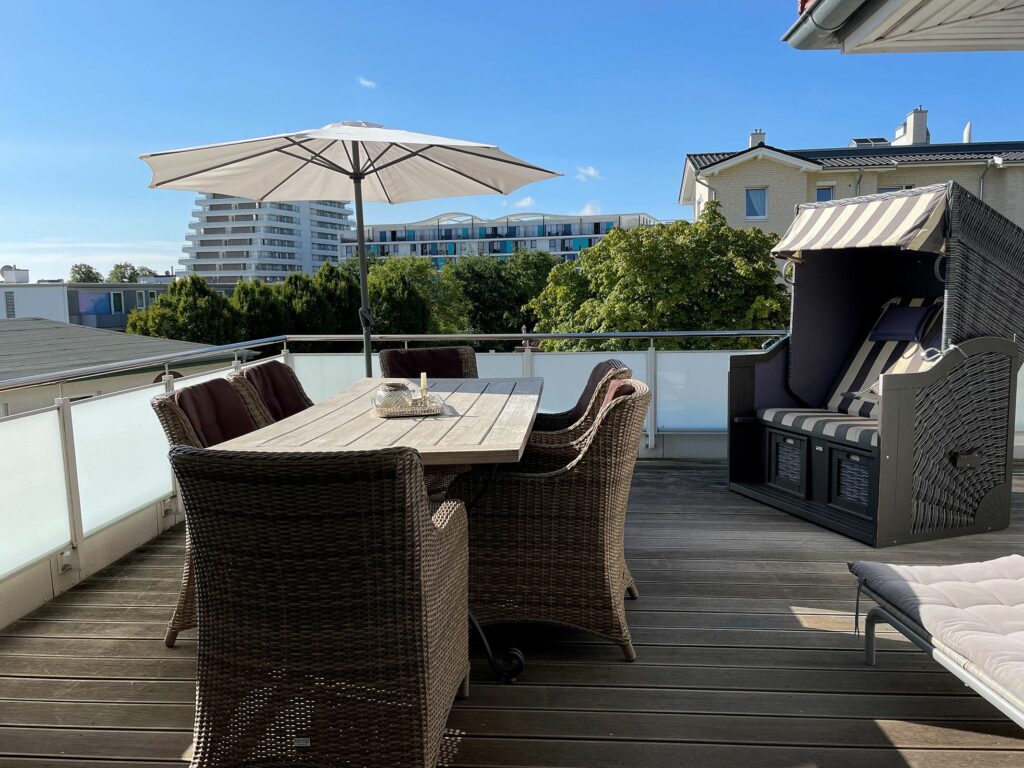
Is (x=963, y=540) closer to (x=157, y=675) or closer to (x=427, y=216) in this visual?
(x=157, y=675)

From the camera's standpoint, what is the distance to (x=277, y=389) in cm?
385

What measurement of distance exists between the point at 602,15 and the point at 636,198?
223 feet

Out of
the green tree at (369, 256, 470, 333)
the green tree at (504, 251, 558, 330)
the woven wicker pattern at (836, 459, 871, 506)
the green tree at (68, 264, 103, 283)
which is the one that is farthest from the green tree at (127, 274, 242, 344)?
the green tree at (68, 264, 103, 283)

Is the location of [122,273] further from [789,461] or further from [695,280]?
[789,461]

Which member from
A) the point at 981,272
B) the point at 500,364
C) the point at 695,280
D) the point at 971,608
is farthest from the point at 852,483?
the point at 695,280

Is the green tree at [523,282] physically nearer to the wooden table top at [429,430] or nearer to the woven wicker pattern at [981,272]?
the woven wicker pattern at [981,272]

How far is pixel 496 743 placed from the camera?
220cm

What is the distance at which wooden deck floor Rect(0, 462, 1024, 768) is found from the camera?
7.11 feet

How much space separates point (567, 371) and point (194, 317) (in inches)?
1509

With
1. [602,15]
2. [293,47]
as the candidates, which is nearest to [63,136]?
[293,47]

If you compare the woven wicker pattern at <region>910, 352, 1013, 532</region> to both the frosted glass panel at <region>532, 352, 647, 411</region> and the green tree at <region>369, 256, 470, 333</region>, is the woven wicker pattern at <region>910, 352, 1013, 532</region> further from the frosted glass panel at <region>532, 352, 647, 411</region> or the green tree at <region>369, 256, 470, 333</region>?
the green tree at <region>369, 256, 470, 333</region>

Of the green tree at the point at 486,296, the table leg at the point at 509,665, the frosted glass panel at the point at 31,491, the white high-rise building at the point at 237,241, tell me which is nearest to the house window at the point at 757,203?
the frosted glass panel at the point at 31,491

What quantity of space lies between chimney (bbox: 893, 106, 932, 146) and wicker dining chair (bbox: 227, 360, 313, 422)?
28.0 metres

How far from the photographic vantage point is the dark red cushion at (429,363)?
4898 mm
